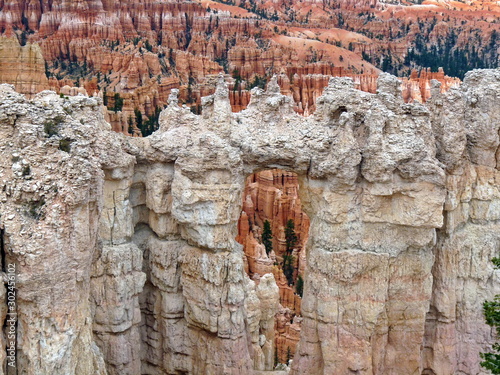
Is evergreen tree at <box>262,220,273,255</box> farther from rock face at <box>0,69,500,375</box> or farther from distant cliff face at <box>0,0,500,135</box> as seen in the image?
rock face at <box>0,69,500,375</box>

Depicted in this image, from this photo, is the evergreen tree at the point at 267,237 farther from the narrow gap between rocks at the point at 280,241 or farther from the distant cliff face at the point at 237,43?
the distant cliff face at the point at 237,43

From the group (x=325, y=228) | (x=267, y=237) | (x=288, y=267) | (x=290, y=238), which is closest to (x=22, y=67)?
(x=267, y=237)

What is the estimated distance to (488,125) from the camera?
36.2 ft

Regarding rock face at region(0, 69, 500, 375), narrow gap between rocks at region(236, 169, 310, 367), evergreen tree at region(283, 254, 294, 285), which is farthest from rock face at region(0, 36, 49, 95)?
rock face at region(0, 69, 500, 375)

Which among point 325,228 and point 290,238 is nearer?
point 325,228

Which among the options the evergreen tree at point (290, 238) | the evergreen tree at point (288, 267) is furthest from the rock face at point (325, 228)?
the evergreen tree at point (290, 238)

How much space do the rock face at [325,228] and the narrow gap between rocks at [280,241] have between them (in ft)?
28.0

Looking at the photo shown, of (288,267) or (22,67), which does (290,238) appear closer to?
(288,267)

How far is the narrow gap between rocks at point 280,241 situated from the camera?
65.8 feet

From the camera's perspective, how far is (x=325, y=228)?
35.3 feet

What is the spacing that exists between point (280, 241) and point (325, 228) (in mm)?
18404

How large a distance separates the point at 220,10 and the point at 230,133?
79.5 metres

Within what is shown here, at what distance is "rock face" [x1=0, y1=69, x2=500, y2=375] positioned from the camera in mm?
10266

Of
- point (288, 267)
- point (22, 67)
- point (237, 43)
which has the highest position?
point (22, 67)
